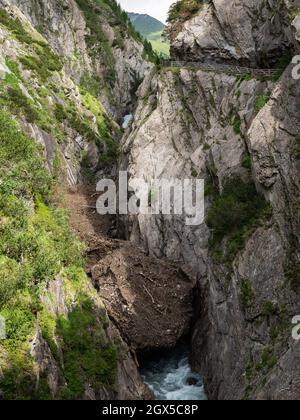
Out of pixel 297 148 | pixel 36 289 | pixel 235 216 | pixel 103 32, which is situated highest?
pixel 103 32

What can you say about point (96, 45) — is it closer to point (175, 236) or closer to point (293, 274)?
point (175, 236)

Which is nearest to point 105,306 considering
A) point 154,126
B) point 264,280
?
point 264,280

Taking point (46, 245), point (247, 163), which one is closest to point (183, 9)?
point (247, 163)

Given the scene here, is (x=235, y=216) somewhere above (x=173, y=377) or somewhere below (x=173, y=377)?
above

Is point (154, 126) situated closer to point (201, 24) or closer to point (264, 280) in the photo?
point (201, 24)

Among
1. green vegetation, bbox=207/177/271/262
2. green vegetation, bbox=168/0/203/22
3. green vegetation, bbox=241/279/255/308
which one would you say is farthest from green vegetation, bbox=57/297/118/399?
green vegetation, bbox=168/0/203/22

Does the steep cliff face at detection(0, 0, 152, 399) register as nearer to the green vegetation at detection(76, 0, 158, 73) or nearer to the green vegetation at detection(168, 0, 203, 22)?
the green vegetation at detection(168, 0, 203, 22)
